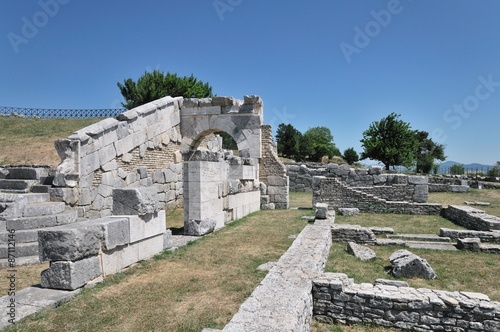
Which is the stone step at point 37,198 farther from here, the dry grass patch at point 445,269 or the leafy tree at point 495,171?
the leafy tree at point 495,171

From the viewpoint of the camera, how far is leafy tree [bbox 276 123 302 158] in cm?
4897

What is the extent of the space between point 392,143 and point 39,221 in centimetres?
3725

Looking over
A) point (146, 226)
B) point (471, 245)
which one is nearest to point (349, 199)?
point (471, 245)

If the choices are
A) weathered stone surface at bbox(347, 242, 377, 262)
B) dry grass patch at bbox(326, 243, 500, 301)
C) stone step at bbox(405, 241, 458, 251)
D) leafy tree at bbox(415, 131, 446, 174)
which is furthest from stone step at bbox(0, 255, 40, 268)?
leafy tree at bbox(415, 131, 446, 174)

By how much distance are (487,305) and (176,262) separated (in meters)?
5.03

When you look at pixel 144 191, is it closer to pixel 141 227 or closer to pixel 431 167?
pixel 141 227

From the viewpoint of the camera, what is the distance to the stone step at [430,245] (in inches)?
340

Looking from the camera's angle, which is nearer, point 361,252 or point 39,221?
point 39,221

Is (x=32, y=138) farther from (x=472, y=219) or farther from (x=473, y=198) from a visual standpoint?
(x=473, y=198)

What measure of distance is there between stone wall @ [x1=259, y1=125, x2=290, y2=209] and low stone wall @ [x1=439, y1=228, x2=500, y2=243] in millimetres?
6684

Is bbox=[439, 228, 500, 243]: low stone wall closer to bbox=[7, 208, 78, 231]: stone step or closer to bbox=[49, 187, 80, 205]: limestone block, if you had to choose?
bbox=[7, 208, 78, 231]: stone step

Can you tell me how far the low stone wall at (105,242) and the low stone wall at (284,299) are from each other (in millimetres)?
2677

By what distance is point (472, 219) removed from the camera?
1112 centimetres

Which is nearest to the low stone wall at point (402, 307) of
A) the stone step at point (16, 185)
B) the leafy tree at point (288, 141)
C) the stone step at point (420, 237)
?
the stone step at point (420, 237)
